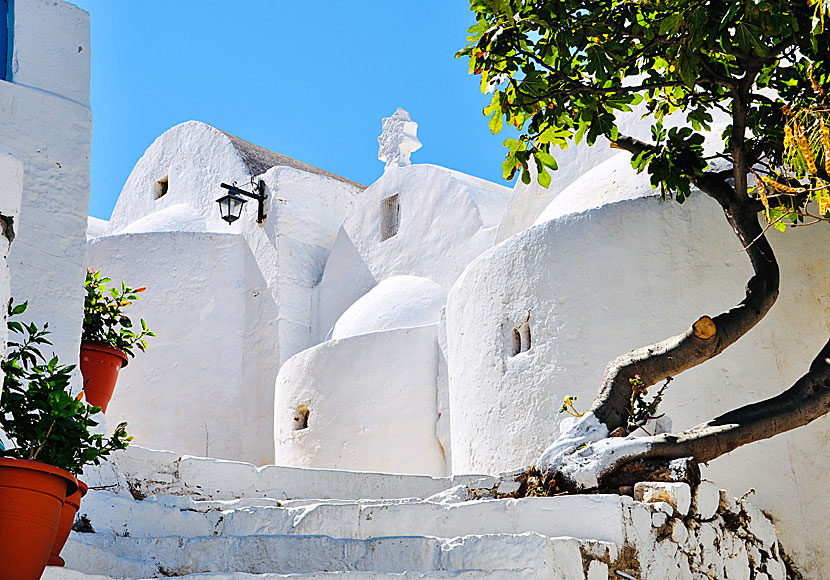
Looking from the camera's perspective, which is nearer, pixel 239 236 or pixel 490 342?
pixel 490 342

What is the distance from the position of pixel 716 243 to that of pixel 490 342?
84.3 inches

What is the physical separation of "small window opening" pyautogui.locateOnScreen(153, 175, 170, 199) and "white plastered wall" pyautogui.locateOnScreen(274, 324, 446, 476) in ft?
21.7

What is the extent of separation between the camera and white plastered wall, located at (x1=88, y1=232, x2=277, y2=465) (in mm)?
13852

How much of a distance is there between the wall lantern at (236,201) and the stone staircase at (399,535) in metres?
7.52

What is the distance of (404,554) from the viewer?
423 centimetres

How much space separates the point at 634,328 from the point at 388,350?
480cm

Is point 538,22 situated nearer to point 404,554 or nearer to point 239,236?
point 404,554

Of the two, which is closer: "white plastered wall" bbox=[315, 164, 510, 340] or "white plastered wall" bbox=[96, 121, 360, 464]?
"white plastered wall" bbox=[315, 164, 510, 340]

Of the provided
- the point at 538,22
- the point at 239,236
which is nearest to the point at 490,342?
the point at 538,22

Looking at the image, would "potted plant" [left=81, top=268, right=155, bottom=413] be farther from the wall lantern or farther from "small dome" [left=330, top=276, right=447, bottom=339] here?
the wall lantern

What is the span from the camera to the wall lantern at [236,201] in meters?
13.3

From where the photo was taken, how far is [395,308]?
1286cm

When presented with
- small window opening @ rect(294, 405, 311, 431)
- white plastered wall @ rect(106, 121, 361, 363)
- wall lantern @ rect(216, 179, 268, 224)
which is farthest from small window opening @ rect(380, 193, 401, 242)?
small window opening @ rect(294, 405, 311, 431)

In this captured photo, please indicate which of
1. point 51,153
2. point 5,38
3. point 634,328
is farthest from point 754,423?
point 5,38
